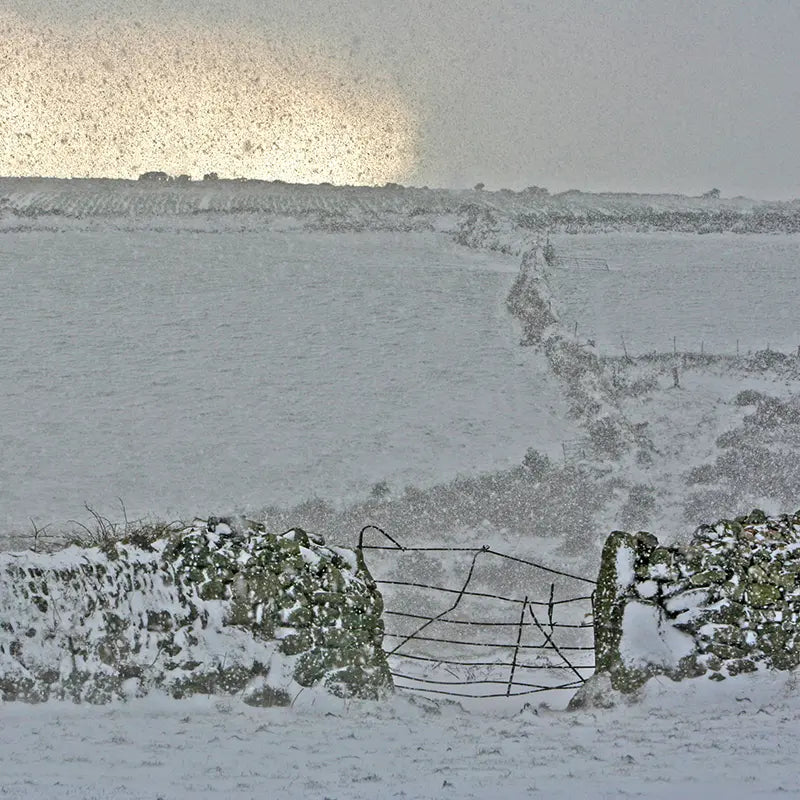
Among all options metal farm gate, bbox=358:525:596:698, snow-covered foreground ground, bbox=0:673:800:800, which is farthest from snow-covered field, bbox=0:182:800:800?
metal farm gate, bbox=358:525:596:698

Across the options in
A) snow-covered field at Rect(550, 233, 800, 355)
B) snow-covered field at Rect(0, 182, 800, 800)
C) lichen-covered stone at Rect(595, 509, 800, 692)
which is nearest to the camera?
snow-covered field at Rect(0, 182, 800, 800)

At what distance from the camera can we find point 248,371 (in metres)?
24.1

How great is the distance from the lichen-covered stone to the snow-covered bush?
1848mm

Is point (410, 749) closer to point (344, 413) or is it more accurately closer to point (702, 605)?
point (702, 605)

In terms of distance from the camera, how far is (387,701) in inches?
341

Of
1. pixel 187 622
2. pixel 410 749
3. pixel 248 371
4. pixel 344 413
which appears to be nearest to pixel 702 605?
pixel 410 749

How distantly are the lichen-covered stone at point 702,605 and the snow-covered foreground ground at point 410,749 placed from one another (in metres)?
0.19

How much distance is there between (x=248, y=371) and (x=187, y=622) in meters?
15.7

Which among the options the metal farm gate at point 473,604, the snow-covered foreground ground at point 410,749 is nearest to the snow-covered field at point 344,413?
the snow-covered foreground ground at point 410,749

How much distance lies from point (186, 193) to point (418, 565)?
26036mm

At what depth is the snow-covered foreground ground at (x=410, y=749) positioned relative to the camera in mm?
6621

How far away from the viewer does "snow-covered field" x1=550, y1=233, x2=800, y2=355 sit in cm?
2705

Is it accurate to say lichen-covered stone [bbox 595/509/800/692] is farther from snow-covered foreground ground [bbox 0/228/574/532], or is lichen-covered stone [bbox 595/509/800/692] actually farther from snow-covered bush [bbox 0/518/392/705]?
snow-covered foreground ground [bbox 0/228/574/532]

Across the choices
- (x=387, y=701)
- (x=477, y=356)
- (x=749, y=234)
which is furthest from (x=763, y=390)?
(x=387, y=701)
